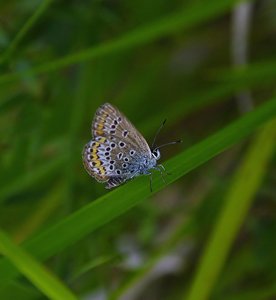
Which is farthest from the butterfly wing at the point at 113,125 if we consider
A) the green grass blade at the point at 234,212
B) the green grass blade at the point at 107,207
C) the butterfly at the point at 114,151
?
the green grass blade at the point at 234,212

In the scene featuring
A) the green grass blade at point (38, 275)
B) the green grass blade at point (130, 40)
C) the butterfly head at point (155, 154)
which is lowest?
the green grass blade at point (38, 275)

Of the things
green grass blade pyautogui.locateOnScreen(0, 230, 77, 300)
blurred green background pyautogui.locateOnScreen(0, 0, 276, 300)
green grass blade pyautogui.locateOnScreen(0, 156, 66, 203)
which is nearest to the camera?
green grass blade pyautogui.locateOnScreen(0, 230, 77, 300)

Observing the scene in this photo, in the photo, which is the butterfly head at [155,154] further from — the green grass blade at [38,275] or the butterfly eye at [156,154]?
the green grass blade at [38,275]

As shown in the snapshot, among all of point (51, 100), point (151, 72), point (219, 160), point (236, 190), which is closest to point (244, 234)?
point (219, 160)

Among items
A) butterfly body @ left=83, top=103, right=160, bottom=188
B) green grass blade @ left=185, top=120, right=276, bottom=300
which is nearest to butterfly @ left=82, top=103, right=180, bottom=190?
butterfly body @ left=83, top=103, right=160, bottom=188

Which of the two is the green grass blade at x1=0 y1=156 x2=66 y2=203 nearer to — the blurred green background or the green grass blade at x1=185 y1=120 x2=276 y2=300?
the blurred green background

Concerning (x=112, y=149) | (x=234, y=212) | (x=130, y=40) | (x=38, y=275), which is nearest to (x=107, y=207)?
(x=38, y=275)
